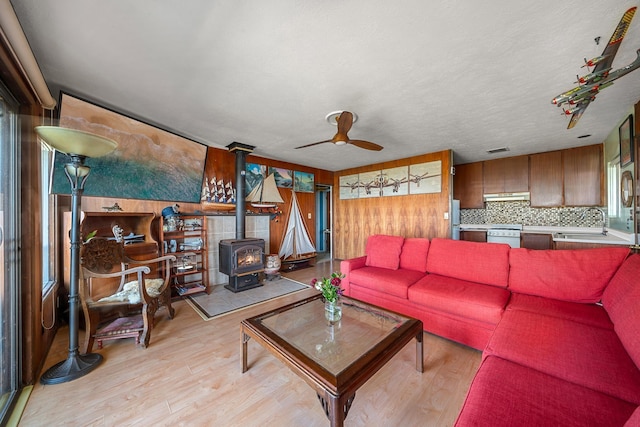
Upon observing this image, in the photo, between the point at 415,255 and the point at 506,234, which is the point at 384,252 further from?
the point at 506,234

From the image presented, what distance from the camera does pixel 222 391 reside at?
4.99 ft

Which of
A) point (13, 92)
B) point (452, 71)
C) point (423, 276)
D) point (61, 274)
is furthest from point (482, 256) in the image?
point (61, 274)

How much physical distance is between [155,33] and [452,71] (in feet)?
7.15

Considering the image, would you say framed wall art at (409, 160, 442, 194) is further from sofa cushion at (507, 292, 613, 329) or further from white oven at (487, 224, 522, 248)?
sofa cushion at (507, 292, 613, 329)

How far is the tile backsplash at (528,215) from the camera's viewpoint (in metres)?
4.06

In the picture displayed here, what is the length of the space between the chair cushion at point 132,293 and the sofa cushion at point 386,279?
2.18 metres

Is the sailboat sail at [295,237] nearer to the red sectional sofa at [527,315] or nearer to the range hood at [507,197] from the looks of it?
the red sectional sofa at [527,315]

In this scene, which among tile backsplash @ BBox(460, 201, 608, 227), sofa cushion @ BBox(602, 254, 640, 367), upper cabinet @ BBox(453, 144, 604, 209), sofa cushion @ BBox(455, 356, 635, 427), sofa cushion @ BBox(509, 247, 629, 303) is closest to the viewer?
sofa cushion @ BBox(455, 356, 635, 427)

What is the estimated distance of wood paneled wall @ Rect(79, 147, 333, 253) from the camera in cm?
277

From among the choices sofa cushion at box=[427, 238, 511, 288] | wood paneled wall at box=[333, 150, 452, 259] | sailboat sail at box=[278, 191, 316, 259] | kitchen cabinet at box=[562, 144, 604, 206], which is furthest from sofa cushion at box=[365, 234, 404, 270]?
kitchen cabinet at box=[562, 144, 604, 206]

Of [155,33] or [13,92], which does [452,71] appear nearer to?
[155,33]

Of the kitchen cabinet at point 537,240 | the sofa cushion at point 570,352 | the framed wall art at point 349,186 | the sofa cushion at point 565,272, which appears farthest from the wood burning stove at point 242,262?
the kitchen cabinet at point 537,240

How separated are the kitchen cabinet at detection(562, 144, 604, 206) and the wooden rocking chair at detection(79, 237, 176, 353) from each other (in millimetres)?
6504

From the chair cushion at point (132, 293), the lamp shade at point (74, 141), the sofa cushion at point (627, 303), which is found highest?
the lamp shade at point (74, 141)
